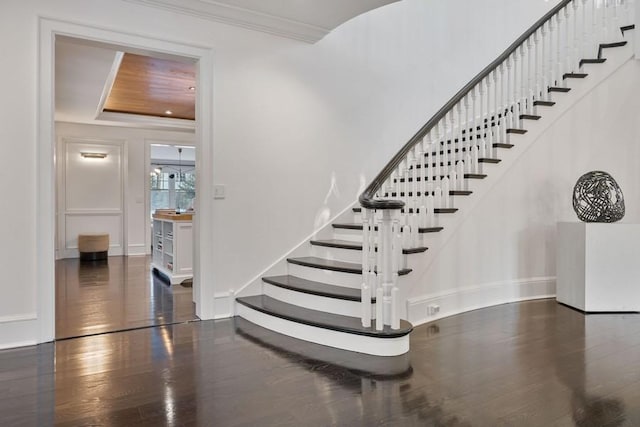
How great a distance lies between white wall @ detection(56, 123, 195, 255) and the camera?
8164mm

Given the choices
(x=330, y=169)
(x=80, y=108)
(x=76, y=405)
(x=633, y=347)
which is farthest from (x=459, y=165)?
(x=80, y=108)

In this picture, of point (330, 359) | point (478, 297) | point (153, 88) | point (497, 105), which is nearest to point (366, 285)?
point (330, 359)

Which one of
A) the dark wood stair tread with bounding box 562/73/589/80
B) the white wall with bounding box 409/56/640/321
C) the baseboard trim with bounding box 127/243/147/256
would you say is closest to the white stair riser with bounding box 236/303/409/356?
the white wall with bounding box 409/56/640/321

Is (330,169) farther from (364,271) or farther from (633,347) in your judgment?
(633,347)

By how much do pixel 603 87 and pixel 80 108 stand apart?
23.7 feet

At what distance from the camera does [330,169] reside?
4.30 m

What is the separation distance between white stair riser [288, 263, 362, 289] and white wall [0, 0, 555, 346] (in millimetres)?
281

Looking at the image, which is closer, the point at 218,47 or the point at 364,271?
the point at 364,271

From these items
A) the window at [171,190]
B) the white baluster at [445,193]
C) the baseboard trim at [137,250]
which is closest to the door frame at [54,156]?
the white baluster at [445,193]

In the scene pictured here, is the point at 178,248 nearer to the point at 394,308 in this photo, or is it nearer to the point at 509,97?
the point at 394,308

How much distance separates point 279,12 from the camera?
3.64m

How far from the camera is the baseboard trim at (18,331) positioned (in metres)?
2.84

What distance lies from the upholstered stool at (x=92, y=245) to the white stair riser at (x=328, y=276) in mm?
5007

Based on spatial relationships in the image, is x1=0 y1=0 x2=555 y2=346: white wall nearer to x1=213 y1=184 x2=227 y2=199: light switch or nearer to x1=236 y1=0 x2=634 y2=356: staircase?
x1=213 y1=184 x2=227 y2=199: light switch
